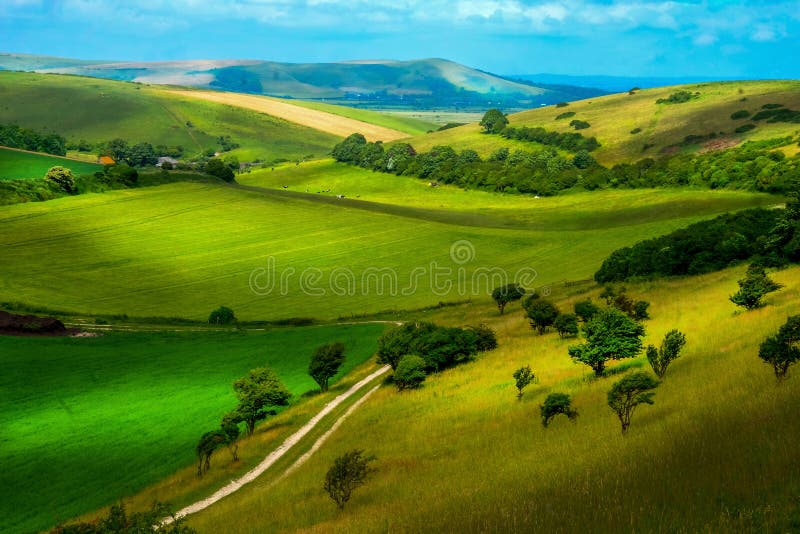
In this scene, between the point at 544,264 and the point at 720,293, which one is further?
the point at 544,264

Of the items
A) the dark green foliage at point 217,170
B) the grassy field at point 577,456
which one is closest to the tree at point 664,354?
the grassy field at point 577,456

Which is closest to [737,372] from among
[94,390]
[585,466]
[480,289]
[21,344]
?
[585,466]

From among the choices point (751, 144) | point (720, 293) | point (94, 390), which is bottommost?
point (94, 390)

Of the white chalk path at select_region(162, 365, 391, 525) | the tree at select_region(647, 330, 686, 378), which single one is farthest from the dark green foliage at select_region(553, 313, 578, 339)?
the tree at select_region(647, 330, 686, 378)

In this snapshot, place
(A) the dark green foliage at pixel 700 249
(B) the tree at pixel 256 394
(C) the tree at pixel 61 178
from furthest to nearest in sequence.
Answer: (C) the tree at pixel 61 178
(A) the dark green foliage at pixel 700 249
(B) the tree at pixel 256 394

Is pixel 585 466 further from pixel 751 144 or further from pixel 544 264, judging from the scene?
pixel 751 144

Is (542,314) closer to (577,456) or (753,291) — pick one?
(753,291)

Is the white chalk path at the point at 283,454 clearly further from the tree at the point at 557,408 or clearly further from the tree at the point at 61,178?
the tree at the point at 61,178
